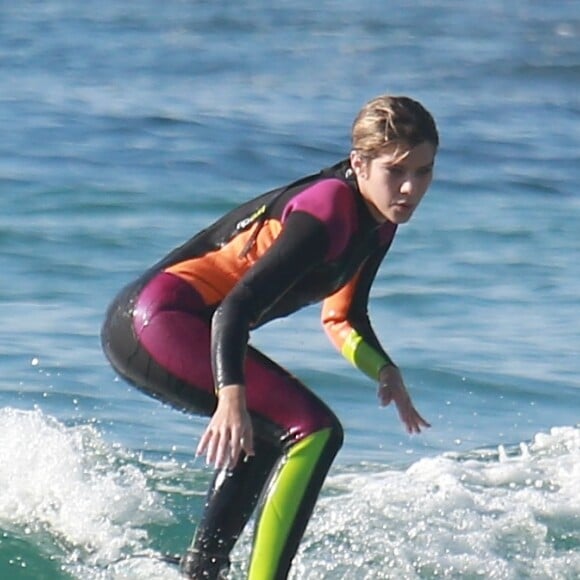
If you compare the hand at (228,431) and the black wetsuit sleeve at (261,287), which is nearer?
the hand at (228,431)

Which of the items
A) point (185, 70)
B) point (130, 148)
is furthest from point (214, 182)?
point (185, 70)

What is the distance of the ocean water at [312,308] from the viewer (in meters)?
6.17

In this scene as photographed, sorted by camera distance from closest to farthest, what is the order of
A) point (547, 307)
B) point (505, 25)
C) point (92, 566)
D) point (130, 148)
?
point (92, 566) < point (547, 307) < point (130, 148) < point (505, 25)

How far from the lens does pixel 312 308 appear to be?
1010 cm

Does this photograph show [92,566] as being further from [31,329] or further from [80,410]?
[31,329]

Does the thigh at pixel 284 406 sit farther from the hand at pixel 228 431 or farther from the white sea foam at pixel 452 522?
the white sea foam at pixel 452 522

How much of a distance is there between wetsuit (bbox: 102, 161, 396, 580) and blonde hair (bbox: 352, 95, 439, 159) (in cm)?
13

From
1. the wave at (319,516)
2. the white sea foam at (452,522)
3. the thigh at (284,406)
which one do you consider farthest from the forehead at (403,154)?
the white sea foam at (452,522)

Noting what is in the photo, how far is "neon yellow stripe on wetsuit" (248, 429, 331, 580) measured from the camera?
4.72m

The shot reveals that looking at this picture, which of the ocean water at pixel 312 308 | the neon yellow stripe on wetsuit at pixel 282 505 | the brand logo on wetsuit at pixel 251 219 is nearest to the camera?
the neon yellow stripe on wetsuit at pixel 282 505

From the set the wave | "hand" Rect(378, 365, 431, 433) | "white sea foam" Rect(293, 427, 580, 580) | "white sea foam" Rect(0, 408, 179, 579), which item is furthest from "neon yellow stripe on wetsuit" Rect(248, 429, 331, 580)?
"white sea foam" Rect(293, 427, 580, 580)

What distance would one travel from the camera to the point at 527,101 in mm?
19844

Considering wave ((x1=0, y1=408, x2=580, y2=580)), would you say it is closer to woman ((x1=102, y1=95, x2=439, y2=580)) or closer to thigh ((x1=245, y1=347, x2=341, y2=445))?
woman ((x1=102, y1=95, x2=439, y2=580))

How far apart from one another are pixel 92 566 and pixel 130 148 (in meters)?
9.62
